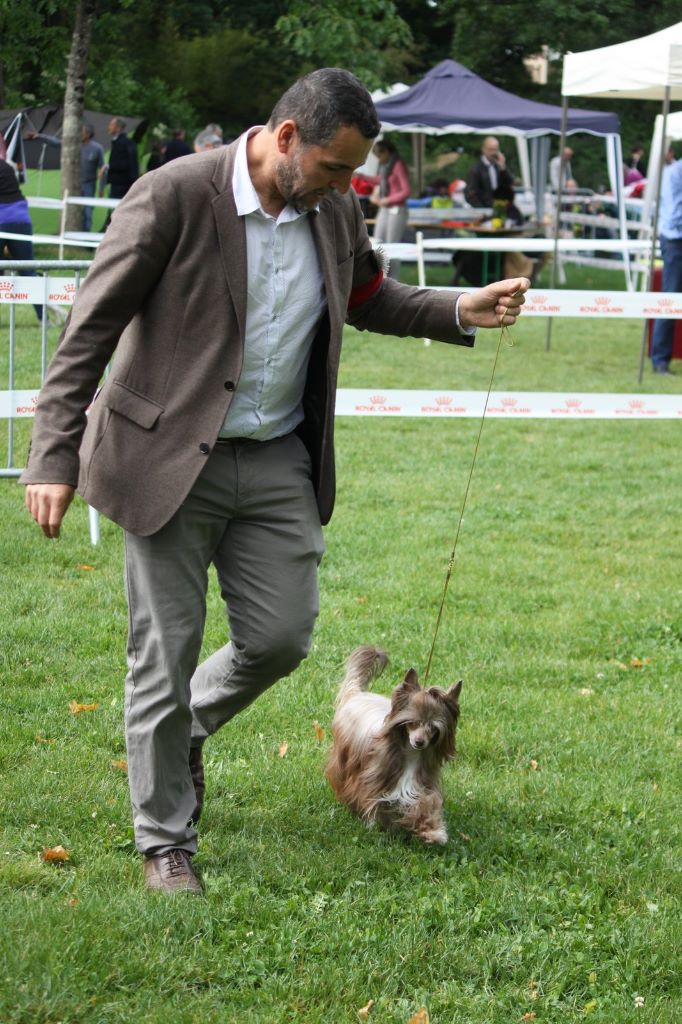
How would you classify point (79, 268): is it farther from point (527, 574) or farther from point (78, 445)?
point (78, 445)

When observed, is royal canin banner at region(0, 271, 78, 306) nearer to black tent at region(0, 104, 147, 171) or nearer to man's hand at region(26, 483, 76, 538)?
man's hand at region(26, 483, 76, 538)

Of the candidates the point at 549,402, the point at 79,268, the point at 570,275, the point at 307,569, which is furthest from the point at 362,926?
the point at 570,275

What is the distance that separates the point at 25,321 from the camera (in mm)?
14070

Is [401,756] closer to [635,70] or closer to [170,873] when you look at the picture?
[170,873]

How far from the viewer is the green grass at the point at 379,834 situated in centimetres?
317

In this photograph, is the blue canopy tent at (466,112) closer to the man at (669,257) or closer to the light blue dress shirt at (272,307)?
the man at (669,257)

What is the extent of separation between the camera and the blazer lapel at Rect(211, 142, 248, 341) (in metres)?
3.17

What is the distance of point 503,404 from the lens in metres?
8.97

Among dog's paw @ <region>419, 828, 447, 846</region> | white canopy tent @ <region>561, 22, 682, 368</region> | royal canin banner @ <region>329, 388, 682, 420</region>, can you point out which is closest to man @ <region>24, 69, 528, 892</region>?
dog's paw @ <region>419, 828, 447, 846</region>

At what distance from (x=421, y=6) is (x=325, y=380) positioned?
4245cm

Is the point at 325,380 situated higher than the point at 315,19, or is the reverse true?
the point at 315,19

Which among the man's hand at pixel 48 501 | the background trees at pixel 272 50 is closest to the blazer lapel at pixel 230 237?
the man's hand at pixel 48 501

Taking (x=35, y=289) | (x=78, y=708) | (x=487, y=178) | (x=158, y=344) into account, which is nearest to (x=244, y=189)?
(x=158, y=344)

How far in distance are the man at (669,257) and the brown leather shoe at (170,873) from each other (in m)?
10.8
